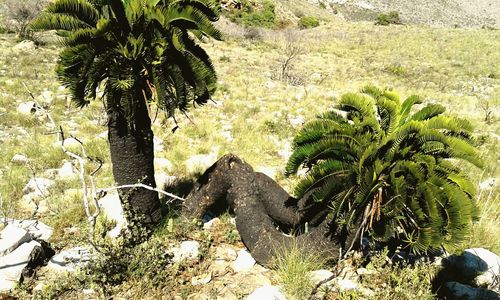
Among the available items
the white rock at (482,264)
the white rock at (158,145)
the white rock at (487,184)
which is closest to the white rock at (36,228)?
the white rock at (158,145)

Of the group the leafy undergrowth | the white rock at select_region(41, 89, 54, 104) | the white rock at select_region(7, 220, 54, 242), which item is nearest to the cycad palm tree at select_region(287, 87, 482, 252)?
the leafy undergrowth

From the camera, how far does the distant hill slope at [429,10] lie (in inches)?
2603

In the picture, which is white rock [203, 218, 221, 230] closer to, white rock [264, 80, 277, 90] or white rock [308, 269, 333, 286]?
white rock [308, 269, 333, 286]

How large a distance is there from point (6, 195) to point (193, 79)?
3.73 meters

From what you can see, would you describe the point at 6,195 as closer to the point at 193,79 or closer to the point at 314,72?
the point at 193,79

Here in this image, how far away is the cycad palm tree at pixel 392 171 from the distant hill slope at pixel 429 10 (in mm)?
64715

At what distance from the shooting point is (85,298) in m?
4.00

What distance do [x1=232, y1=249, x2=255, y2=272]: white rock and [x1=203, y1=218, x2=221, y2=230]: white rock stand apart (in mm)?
776

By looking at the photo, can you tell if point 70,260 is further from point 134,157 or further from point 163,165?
point 163,165

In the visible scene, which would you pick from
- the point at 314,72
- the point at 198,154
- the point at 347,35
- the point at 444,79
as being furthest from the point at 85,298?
the point at 347,35

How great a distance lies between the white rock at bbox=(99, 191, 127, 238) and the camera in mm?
5195

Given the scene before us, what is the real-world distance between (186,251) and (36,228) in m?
2.05

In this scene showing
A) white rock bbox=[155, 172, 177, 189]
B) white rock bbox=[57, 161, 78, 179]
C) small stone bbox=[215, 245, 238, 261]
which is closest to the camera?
small stone bbox=[215, 245, 238, 261]

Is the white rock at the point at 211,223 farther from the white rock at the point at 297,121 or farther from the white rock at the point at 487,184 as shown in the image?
the white rock at the point at 297,121
